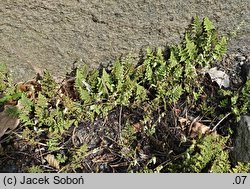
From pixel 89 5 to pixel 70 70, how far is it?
63cm

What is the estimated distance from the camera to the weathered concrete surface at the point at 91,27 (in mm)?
2906

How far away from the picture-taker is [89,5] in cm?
289

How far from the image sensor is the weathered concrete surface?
9.53ft

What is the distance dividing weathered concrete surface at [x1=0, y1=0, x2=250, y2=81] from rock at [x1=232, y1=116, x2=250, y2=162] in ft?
2.21

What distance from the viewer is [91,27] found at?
3.06 metres

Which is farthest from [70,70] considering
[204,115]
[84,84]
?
[204,115]

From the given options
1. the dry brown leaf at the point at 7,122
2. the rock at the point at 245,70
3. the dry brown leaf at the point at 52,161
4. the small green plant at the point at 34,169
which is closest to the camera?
the small green plant at the point at 34,169

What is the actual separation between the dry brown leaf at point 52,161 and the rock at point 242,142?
1.17 m

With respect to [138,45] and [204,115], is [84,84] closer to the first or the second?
[138,45]

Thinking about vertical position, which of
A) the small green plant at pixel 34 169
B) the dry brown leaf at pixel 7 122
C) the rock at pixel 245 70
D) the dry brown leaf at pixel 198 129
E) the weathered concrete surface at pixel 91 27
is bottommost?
the small green plant at pixel 34 169

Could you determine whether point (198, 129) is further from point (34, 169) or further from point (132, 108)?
point (34, 169)

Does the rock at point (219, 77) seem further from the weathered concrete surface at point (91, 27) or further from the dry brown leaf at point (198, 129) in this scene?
the dry brown leaf at point (198, 129)

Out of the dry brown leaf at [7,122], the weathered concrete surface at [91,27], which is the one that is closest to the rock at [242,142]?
the weathered concrete surface at [91,27]

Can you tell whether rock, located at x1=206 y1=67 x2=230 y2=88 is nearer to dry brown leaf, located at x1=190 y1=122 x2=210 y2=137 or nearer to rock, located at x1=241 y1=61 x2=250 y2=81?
rock, located at x1=241 y1=61 x2=250 y2=81
